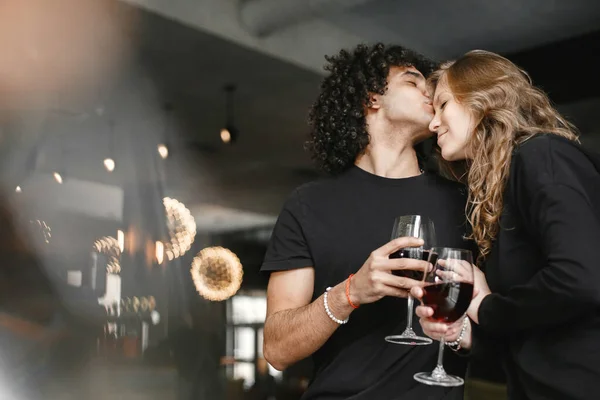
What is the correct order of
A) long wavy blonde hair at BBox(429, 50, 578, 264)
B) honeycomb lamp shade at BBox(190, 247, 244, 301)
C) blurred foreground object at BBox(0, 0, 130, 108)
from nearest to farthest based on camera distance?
1. long wavy blonde hair at BBox(429, 50, 578, 264)
2. blurred foreground object at BBox(0, 0, 130, 108)
3. honeycomb lamp shade at BBox(190, 247, 244, 301)

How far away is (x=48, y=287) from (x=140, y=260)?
1.54 ft

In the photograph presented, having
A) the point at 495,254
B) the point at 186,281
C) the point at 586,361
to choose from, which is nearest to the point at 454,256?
the point at 495,254

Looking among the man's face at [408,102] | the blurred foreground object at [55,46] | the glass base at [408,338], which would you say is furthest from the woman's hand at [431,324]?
the blurred foreground object at [55,46]

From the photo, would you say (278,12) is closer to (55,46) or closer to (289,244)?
(55,46)

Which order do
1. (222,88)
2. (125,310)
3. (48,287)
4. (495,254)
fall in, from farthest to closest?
1. (222,88)
2. (125,310)
3. (48,287)
4. (495,254)

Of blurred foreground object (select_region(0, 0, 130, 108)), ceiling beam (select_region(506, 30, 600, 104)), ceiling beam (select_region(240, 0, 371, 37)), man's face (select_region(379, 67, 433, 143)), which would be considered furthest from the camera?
ceiling beam (select_region(506, 30, 600, 104))

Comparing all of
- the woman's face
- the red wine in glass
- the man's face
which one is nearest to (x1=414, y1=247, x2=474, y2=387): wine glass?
the red wine in glass

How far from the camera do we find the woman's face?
57.2 inches

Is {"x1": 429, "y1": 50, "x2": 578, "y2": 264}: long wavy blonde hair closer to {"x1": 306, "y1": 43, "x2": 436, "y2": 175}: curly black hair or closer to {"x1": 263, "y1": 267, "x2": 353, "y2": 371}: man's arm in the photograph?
{"x1": 263, "y1": 267, "x2": 353, "y2": 371}: man's arm

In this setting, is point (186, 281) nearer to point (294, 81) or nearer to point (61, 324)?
point (61, 324)

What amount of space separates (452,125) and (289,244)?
22.4 inches

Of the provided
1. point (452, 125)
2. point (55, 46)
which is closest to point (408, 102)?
point (452, 125)

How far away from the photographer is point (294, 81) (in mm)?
3561

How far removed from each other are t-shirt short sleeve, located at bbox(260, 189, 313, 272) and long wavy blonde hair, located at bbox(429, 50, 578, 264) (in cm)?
49
